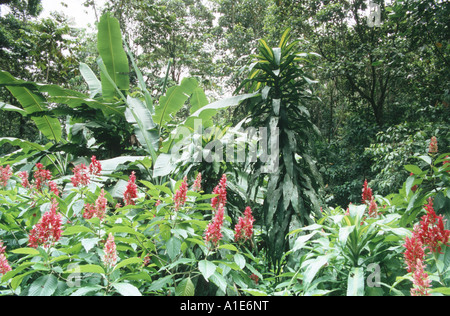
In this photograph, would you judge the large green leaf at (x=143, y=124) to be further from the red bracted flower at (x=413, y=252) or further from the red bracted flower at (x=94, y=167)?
the red bracted flower at (x=413, y=252)

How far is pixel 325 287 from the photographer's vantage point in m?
1.20

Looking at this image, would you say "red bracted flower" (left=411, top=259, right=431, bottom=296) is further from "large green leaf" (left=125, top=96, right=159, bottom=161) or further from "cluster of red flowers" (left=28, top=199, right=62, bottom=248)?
"large green leaf" (left=125, top=96, right=159, bottom=161)

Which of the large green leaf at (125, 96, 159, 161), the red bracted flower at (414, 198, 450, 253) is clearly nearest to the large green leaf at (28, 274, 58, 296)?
the red bracted flower at (414, 198, 450, 253)

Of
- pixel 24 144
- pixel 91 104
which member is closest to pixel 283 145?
pixel 91 104

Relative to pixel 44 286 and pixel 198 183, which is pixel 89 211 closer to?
pixel 44 286

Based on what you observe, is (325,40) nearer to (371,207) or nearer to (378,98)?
(378,98)

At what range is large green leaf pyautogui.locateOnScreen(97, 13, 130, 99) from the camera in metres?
3.43

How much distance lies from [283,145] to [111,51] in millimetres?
2670

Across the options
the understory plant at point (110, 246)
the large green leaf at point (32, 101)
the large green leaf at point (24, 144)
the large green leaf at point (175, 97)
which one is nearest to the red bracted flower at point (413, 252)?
the understory plant at point (110, 246)

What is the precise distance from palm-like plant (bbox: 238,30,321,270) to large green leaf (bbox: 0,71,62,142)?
237 centimetres

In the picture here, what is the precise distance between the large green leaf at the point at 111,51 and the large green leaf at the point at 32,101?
2.22 feet

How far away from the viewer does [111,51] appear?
3.48 m
